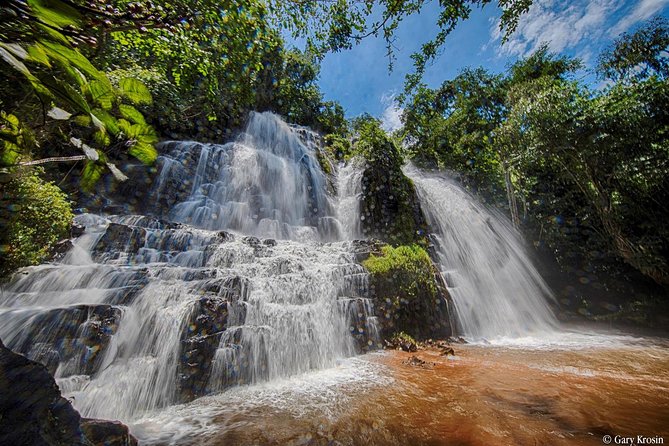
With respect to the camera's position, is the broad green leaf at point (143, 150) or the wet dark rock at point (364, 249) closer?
the broad green leaf at point (143, 150)

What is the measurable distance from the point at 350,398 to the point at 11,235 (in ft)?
18.8

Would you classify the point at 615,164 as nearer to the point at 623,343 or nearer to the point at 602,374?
the point at 623,343

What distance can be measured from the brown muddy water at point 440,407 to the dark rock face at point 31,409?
1054 millimetres

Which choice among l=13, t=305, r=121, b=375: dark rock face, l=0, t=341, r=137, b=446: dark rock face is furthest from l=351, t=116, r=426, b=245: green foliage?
l=0, t=341, r=137, b=446: dark rock face

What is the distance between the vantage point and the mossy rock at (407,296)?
5.38m

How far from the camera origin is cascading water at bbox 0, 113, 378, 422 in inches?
118

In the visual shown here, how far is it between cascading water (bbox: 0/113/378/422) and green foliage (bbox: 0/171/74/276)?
0.31m

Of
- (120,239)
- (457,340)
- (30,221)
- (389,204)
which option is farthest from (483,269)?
(30,221)

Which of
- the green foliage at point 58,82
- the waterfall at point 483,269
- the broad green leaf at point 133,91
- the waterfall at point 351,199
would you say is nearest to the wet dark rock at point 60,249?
the green foliage at point 58,82

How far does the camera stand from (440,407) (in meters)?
2.60

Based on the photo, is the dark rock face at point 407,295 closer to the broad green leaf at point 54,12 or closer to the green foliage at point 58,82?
the green foliage at point 58,82

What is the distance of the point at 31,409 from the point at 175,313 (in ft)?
8.11

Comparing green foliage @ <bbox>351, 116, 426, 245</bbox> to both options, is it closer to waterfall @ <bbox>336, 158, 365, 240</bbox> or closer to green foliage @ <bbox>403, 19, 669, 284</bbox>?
waterfall @ <bbox>336, 158, 365, 240</bbox>

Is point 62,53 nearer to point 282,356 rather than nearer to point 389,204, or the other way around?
point 282,356
